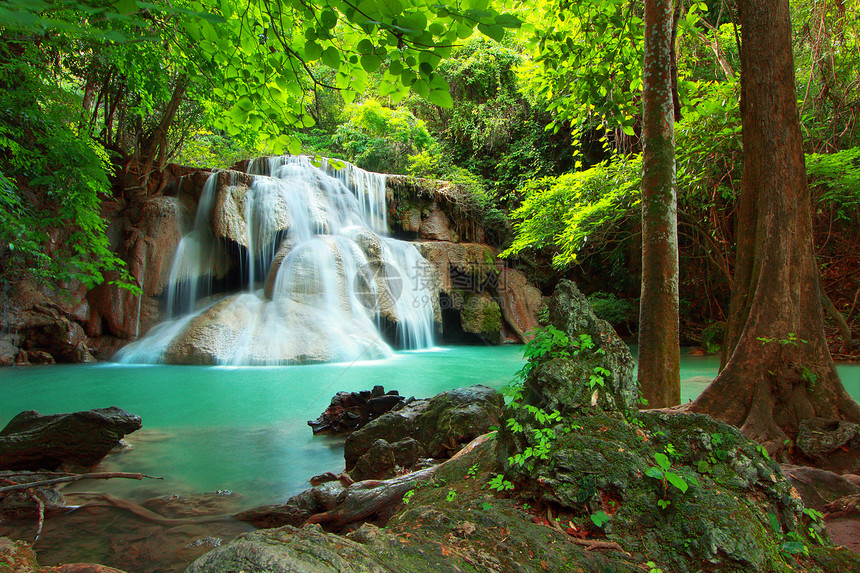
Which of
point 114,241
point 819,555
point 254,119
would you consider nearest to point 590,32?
point 254,119

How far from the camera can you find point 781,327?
341 cm

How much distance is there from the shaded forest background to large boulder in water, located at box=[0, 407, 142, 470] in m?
2.91

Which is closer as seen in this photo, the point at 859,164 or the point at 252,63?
the point at 252,63

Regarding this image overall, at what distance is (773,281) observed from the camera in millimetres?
3469

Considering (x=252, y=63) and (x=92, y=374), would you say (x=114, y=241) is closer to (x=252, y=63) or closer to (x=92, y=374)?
(x=92, y=374)

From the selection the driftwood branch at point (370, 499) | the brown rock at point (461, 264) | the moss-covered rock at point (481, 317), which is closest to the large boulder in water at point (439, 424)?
the driftwood branch at point (370, 499)

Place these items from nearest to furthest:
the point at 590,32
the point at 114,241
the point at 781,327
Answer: the point at 781,327 → the point at 590,32 → the point at 114,241

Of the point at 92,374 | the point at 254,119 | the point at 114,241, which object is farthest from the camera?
the point at 114,241

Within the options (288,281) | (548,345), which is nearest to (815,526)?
(548,345)

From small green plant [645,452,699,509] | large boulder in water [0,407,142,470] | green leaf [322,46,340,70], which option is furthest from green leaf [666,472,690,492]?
large boulder in water [0,407,142,470]

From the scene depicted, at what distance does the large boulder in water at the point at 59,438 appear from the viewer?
366cm

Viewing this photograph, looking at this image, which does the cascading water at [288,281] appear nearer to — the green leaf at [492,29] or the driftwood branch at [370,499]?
the driftwood branch at [370,499]

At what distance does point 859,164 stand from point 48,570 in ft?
34.7

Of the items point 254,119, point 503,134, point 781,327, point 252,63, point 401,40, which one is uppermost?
point 503,134
